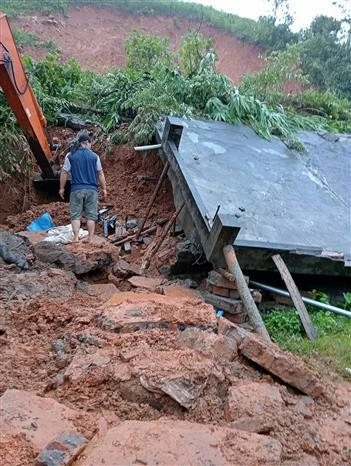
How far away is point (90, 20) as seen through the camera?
2948cm

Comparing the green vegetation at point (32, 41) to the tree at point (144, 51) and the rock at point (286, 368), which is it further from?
the rock at point (286, 368)

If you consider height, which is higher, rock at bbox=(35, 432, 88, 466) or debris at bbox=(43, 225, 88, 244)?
rock at bbox=(35, 432, 88, 466)

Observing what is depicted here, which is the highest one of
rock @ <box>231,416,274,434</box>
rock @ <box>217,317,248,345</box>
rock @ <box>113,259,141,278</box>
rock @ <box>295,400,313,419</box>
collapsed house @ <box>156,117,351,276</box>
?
rock @ <box>231,416,274,434</box>

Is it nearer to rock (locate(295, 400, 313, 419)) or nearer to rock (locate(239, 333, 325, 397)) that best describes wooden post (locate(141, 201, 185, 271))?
rock (locate(239, 333, 325, 397))

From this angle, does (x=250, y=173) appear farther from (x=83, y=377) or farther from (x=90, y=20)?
(x=90, y=20)

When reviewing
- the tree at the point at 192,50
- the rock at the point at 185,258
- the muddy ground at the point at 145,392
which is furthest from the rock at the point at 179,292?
the tree at the point at 192,50

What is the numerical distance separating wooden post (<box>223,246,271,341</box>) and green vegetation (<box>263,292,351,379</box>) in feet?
0.95

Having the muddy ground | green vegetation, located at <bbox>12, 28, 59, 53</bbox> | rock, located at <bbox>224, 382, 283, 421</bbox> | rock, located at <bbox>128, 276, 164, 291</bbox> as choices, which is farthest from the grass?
green vegetation, located at <bbox>12, 28, 59, 53</bbox>

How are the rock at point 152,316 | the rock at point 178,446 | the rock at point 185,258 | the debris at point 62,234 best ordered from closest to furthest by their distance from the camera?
the rock at point 178,446 < the rock at point 152,316 < the rock at point 185,258 < the debris at point 62,234

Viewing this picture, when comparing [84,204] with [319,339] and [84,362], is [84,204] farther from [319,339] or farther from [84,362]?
[84,362]

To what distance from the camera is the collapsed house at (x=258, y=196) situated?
6106 millimetres

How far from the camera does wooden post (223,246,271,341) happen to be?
526 cm

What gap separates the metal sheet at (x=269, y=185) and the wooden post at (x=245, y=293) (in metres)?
0.31

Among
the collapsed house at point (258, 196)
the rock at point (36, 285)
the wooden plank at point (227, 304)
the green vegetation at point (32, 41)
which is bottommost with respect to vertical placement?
the green vegetation at point (32, 41)
